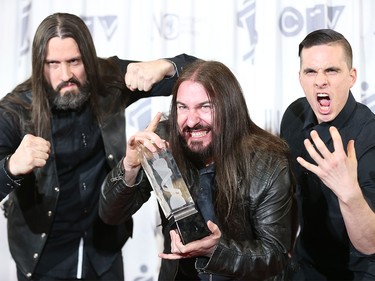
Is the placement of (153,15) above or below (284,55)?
above

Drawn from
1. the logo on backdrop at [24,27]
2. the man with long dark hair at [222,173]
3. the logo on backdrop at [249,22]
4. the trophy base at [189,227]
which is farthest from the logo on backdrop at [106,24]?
the trophy base at [189,227]

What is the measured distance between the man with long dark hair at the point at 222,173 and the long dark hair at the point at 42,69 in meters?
0.45

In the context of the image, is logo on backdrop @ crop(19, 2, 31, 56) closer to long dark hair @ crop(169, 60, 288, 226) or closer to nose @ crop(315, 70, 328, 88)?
long dark hair @ crop(169, 60, 288, 226)

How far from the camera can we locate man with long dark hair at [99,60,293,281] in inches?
74.7

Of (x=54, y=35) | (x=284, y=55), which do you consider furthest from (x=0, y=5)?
(x=284, y=55)

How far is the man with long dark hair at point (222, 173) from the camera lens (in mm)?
1896

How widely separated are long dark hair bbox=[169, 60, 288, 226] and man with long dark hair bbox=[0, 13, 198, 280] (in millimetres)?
302

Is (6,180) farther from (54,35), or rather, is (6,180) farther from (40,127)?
(54,35)

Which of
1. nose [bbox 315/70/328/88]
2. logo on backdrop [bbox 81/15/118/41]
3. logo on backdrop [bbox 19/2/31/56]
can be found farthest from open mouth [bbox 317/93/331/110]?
logo on backdrop [bbox 19/2/31/56]

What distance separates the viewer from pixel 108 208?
2.06 meters

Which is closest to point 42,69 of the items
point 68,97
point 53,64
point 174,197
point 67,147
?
point 53,64

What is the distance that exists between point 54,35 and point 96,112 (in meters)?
0.34

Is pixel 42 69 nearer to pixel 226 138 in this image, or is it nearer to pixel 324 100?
pixel 226 138

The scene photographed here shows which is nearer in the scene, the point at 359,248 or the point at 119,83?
the point at 359,248
